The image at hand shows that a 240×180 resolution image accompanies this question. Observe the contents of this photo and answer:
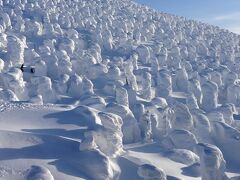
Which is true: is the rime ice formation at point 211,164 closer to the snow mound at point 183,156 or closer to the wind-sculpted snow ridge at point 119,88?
the wind-sculpted snow ridge at point 119,88

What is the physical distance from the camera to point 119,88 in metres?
21.1

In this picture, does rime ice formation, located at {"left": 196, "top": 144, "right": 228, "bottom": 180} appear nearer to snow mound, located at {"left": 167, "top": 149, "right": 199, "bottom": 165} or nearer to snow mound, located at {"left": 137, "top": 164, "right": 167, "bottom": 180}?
snow mound, located at {"left": 167, "top": 149, "right": 199, "bottom": 165}

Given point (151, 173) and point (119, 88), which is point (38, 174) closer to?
point (151, 173)

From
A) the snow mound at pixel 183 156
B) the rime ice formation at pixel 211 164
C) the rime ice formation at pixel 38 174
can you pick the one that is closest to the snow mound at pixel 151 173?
the rime ice formation at pixel 211 164

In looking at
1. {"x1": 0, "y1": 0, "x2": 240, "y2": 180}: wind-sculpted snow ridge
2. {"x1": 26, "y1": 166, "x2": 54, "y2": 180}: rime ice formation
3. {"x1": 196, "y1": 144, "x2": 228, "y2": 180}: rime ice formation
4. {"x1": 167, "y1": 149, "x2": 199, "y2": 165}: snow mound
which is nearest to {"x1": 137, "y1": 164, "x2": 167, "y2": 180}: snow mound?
{"x1": 0, "y1": 0, "x2": 240, "y2": 180}: wind-sculpted snow ridge

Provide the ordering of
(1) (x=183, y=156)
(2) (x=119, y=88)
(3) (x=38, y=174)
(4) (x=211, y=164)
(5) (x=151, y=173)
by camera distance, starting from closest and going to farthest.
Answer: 1. (3) (x=38, y=174)
2. (5) (x=151, y=173)
3. (4) (x=211, y=164)
4. (1) (x=183, y=156)
5. (2) (x=119, y=88)

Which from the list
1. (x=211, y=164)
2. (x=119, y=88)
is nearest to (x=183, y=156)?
(x=211, y=164)

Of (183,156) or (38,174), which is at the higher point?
(38,174)

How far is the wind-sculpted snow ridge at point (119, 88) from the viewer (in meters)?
14.0

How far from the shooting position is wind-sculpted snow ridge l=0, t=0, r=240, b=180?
13953mm

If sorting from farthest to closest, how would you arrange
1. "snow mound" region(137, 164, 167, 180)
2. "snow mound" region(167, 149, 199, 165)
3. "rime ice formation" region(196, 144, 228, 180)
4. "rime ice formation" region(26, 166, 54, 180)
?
"snow mound" region(167, 149, 199, 165)
"rime ice formation" region(196, 144, 228, 180)
"snow mound" region(137, 164, 167, 180)
"rime ice formation" region(26, 166, 54, 180)

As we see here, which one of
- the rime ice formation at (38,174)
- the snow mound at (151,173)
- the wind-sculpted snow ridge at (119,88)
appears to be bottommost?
the snow mound at (151,173)

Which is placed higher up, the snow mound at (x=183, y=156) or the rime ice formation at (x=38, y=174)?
the rime ice formation at (x=38, y=174)

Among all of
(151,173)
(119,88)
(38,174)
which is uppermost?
(119,88)
